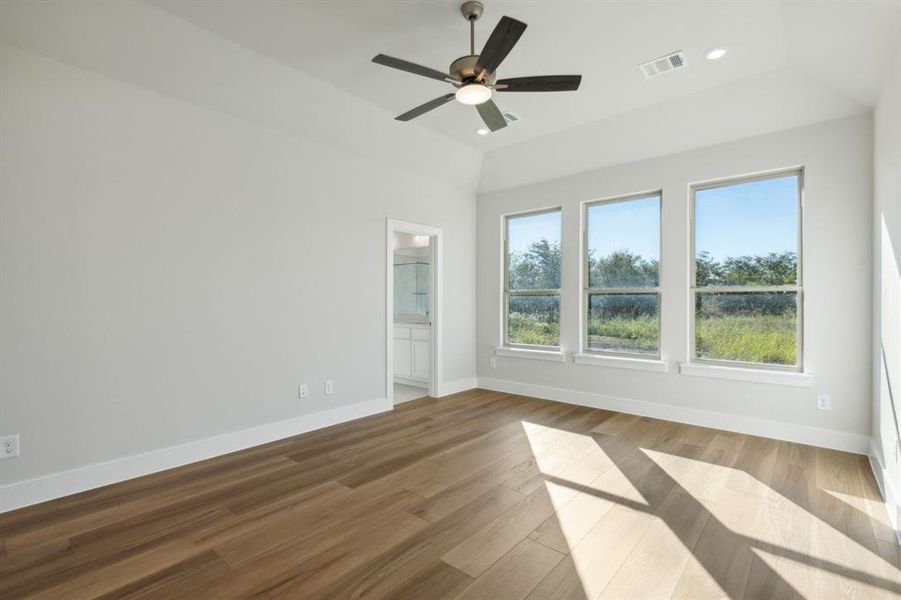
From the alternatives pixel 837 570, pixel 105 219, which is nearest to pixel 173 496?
pixel 105 219

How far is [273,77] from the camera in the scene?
133 inches

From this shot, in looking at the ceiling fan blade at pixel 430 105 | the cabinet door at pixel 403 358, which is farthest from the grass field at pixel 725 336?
the ceiling fan blade at pixel 430 105

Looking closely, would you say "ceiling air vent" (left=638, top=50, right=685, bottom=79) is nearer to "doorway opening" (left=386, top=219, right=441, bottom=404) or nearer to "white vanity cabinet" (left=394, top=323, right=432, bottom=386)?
"doorway opening" (left=386, top=219, right=441, bottom=404)

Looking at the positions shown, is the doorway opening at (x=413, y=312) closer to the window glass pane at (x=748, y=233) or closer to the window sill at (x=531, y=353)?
the window sill at (x=531, y=353)

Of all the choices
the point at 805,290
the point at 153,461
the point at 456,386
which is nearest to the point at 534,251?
the point at 456,386

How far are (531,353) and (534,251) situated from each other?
1.34m

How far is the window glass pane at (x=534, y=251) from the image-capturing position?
5430 millimetres

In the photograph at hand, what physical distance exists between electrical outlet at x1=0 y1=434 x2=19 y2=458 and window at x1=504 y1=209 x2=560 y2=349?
475 centimetres

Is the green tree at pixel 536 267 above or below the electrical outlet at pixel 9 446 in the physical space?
above

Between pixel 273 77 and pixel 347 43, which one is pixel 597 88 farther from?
pixel 273 77

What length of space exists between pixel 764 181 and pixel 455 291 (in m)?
3.53

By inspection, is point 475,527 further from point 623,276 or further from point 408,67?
point 623,276

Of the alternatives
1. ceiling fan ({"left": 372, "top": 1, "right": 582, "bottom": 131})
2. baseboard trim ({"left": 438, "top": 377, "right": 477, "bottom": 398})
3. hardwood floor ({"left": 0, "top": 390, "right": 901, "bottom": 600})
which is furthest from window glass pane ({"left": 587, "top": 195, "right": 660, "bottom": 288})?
ceiling fan ({"left": 372, "top": 1, "right": 582, "bottom": 131})

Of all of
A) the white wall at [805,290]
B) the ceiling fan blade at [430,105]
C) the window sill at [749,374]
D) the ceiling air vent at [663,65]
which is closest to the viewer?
the ceiling fan blade at [430,105]
